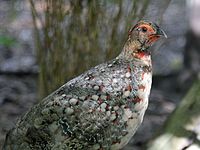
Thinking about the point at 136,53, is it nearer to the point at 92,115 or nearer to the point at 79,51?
the point at 92,115

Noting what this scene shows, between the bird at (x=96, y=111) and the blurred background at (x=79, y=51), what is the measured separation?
114cm

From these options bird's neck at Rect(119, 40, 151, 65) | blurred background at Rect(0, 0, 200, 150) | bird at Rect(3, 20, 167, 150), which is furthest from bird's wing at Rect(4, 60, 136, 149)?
blurred background at Rect(0, 0, 200, 150)

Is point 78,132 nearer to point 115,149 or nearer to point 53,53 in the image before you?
point 115,149

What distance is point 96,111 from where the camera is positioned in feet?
9.08

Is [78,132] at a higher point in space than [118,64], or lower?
lower

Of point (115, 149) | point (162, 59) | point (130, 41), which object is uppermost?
point (130, 41)

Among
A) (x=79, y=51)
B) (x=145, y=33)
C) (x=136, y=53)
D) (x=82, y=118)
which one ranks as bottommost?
(x=79, y=51)

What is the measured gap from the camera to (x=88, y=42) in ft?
13.5

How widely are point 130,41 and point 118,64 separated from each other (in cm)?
13

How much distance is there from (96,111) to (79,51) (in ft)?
4.73

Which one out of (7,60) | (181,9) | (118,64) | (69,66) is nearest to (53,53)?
(69,66)

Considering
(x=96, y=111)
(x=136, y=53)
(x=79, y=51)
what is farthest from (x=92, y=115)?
(x=79, y=51)

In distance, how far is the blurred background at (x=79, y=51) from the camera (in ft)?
Answer: 13.2

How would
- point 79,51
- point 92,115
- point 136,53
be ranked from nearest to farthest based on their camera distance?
1. point 92,115
2. point 136,53
3. point 79,51
